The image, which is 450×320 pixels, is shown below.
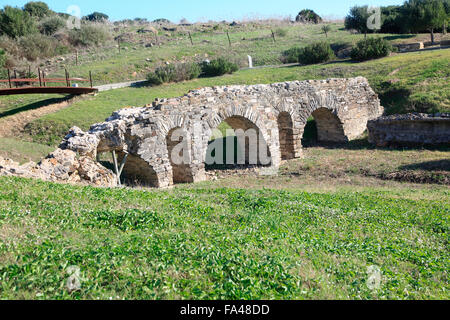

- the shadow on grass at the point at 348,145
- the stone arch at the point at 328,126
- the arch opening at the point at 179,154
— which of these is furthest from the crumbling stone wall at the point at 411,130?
the arch opening at the point at 179,154

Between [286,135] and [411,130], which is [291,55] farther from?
[411,130]

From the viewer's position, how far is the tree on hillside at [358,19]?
1494 inches

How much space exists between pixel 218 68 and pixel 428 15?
54.6ft

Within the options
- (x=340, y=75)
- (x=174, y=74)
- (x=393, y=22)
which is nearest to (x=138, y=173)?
(x=174, y=74)

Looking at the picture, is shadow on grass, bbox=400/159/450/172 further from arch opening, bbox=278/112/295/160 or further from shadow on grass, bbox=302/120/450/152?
arch opening, bbox=278/112/295/160

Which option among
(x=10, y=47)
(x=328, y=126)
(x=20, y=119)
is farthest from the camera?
(x=10, y=47)

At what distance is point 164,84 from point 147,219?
2111cm

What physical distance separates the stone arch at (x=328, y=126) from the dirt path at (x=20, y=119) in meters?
13.4

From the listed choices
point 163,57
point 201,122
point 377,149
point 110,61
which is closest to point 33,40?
point 110,61

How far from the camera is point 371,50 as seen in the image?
28.7m

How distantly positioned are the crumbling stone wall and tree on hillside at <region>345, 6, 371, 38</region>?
73.0 feet

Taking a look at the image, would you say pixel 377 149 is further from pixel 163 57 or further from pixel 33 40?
pixel 33 40

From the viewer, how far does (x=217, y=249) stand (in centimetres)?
575

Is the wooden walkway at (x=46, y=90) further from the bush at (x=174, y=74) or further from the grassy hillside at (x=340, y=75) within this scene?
the bush at (x=174, y=74)
